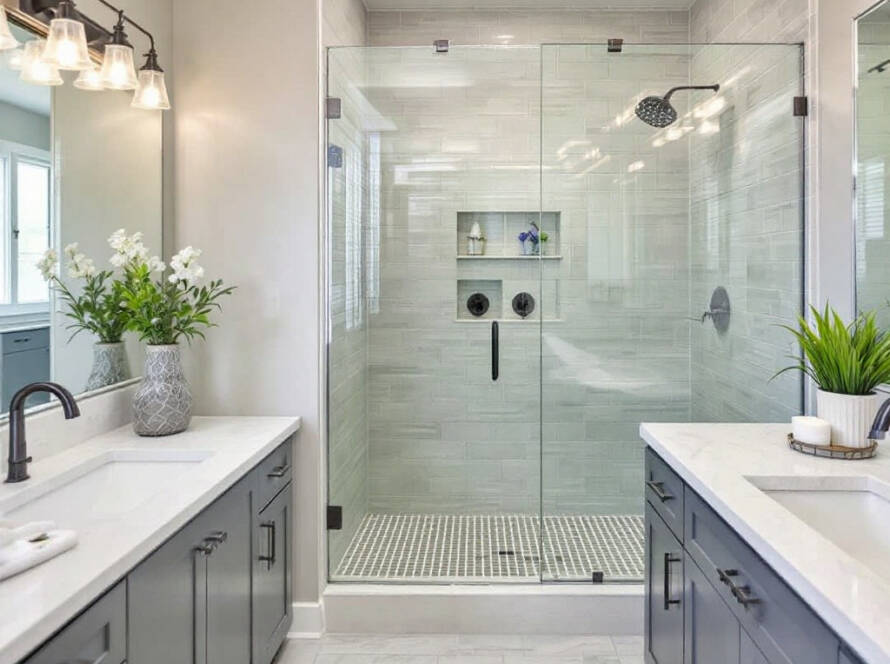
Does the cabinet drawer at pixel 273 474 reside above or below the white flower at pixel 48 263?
below

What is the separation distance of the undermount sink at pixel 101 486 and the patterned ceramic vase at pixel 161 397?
182mm

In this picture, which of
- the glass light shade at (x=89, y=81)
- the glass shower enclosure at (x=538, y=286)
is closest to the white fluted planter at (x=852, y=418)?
the glass shower enclosure at (x=538, y=286)

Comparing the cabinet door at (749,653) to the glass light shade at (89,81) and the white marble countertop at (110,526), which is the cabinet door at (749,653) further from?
the glass light shade at (89,81)

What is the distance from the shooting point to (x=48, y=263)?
1893mm

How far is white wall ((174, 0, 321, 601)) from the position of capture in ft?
8.45

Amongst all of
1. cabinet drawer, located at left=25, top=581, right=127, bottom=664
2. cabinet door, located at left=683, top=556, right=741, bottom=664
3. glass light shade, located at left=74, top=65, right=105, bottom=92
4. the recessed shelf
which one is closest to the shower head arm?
the recessed shelf

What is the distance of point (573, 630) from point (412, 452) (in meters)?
1.06

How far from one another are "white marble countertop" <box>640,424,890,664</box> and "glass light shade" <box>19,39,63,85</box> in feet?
6.65

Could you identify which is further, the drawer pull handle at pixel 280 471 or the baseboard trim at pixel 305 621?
the baseboard trim at pixel 305 621

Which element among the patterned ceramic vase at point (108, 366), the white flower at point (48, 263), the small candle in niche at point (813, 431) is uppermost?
the white flower at point (48, 263)

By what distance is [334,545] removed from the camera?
2791 millimetres

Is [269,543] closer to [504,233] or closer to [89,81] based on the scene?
[89,81]

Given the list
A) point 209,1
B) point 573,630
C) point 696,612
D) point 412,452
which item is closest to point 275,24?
point 209,1

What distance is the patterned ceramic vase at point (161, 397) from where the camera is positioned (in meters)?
2.16
